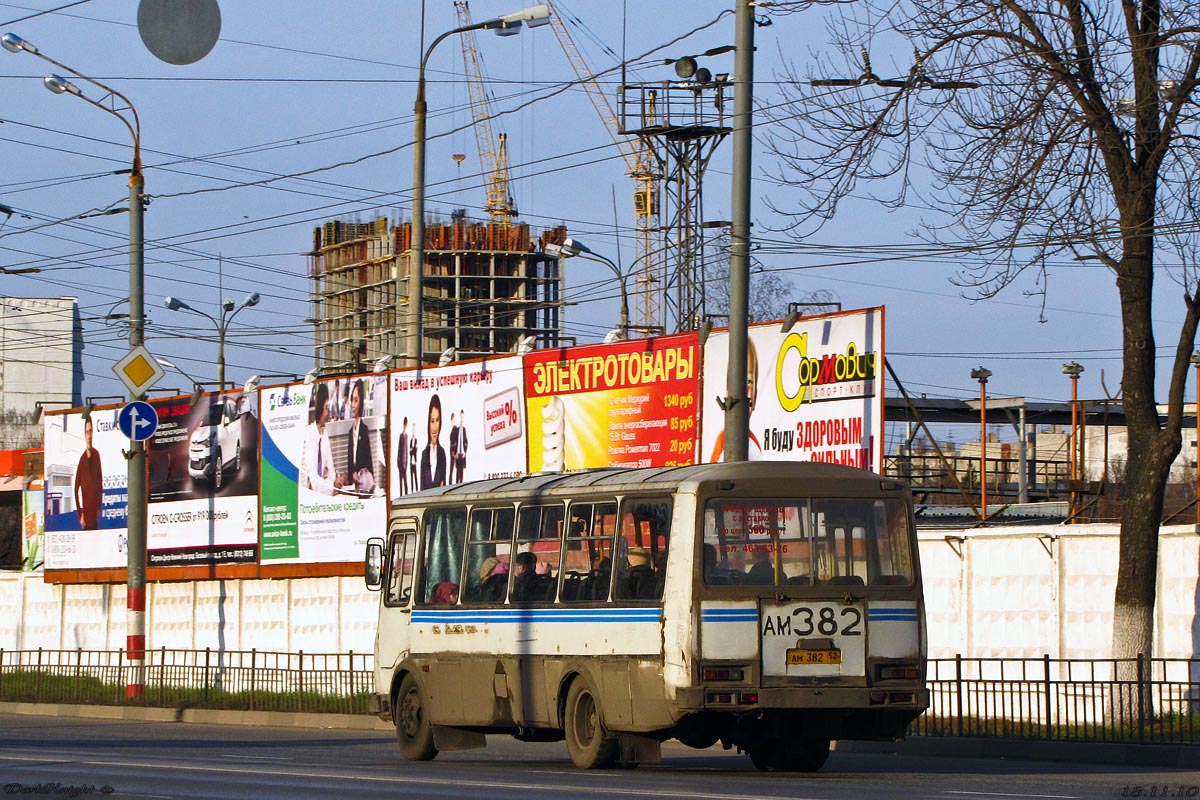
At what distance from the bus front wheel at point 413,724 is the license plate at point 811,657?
508cm

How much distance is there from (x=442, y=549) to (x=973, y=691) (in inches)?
284

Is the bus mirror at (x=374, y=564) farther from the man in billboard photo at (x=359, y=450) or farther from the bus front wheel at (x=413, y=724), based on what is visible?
the man in billboard photo at (x=359, y=450)

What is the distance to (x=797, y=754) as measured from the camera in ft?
55.5

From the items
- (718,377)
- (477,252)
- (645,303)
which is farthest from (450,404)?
(477,252)

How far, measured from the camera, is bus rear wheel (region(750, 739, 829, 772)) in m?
16.8

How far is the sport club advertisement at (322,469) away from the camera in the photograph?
35.5 metres

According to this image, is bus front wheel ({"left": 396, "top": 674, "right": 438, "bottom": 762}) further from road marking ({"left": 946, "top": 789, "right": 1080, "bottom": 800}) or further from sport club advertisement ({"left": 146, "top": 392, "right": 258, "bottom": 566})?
sport club advertisement ({"left": 146, "top": 392, "right": 258, "bottom": 566})

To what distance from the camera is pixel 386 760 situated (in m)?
19.5

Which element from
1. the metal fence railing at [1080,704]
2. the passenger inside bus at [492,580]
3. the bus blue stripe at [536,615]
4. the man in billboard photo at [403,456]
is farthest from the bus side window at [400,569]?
the man in billboard photo at [403,456]

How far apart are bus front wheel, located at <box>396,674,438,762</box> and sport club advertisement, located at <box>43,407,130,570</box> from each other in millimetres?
23531

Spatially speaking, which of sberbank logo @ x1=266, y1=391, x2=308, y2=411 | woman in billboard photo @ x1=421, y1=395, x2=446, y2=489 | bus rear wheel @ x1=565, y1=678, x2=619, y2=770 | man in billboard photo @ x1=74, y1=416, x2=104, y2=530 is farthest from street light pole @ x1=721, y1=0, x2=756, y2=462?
man in billboard photo @ x1=74, y1=416, x2=104, y2=530

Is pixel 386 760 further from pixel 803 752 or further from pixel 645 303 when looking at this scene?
pixel 645 303

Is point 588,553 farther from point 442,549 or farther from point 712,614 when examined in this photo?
point 442,549
